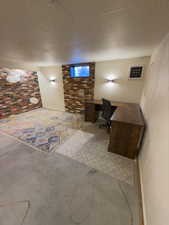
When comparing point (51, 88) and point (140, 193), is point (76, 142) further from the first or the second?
point (51, 88)

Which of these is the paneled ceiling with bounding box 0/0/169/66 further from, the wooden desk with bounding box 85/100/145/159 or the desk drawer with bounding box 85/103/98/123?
the desk drawer with bounding box 85/103/98/123

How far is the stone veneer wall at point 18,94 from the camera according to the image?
12.5ft

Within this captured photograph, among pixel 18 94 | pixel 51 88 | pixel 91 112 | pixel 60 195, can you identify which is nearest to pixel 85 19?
pixel 60 195

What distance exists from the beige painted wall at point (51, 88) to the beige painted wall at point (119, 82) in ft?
6.54

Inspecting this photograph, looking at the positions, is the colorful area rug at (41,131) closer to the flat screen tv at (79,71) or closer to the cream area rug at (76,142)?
the cream area rug at (76,142)

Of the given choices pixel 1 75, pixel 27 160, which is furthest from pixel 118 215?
pixel 1 75

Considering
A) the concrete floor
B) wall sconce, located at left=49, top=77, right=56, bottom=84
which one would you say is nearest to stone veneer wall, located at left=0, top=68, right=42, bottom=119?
wall sconce, located at left=49, top=77, right=56, bottom=84

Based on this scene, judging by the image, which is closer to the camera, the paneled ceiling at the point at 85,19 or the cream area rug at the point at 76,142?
the paneled ceiling at the point at 85,19

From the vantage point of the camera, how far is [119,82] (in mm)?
3307

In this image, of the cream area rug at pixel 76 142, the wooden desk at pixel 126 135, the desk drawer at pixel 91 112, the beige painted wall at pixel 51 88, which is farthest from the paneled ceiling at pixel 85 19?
the beige painted wall at pixel 51 88

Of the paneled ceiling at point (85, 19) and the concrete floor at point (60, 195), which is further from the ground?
the paneled ceiling at point (85, 19)

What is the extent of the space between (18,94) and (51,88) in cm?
153

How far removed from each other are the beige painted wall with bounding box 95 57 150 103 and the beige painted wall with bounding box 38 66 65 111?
1.99 meters

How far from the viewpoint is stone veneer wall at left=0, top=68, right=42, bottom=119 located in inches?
149
